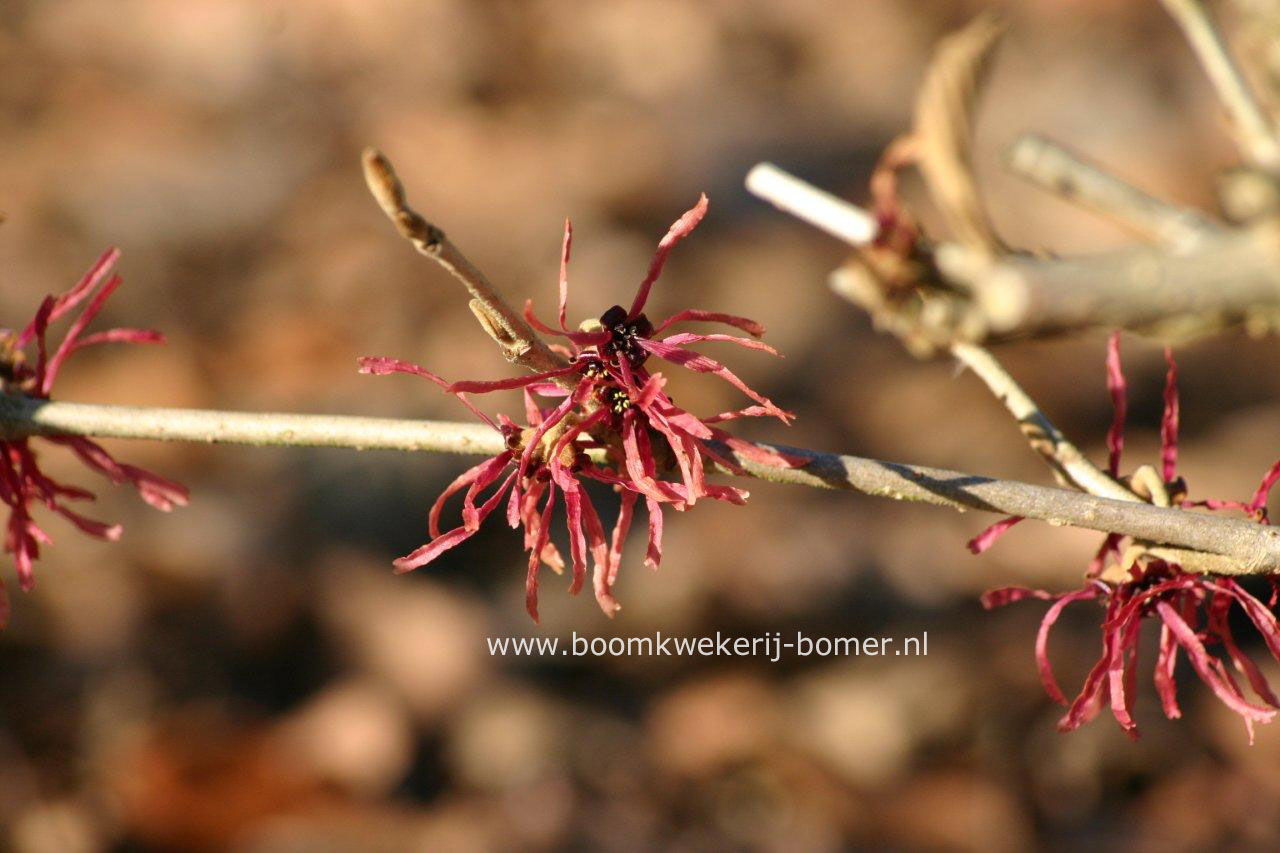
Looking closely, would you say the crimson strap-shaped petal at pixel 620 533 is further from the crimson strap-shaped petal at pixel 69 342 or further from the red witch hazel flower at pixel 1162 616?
the crimson strap-shaped petal at pixel 69 342

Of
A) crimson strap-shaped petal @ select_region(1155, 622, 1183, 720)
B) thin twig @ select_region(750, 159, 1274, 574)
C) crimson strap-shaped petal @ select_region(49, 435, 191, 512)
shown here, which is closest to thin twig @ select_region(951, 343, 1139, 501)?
thin twig @ select_region(750, 159, 1274, 574)

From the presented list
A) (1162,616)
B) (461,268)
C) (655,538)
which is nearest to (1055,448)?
(1162,616)

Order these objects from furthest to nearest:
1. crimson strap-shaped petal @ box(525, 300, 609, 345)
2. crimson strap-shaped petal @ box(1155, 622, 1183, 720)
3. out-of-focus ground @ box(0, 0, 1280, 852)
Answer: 1. out-of-focus ground @ box(0, 0, 1280, 852)
2. crimson strap-shaped petal @ box(1155, 622, 1183, 720)
3. crimson strap-shaped petal @ box(525, 300, 609, 345)

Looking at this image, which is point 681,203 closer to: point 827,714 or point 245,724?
point 827,714

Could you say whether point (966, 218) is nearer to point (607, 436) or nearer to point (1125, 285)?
point (1125, 285)

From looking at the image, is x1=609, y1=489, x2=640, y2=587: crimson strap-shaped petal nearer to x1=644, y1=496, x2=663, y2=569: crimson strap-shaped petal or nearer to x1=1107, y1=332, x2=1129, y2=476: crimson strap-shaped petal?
x1=644, y1=496, x2=663, y2=569: crimson strap-shaped petal

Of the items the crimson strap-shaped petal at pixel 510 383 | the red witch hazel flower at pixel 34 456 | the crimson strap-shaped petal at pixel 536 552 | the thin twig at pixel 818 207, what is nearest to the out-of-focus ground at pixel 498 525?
the red witch hazel flower at pixel 34 456
